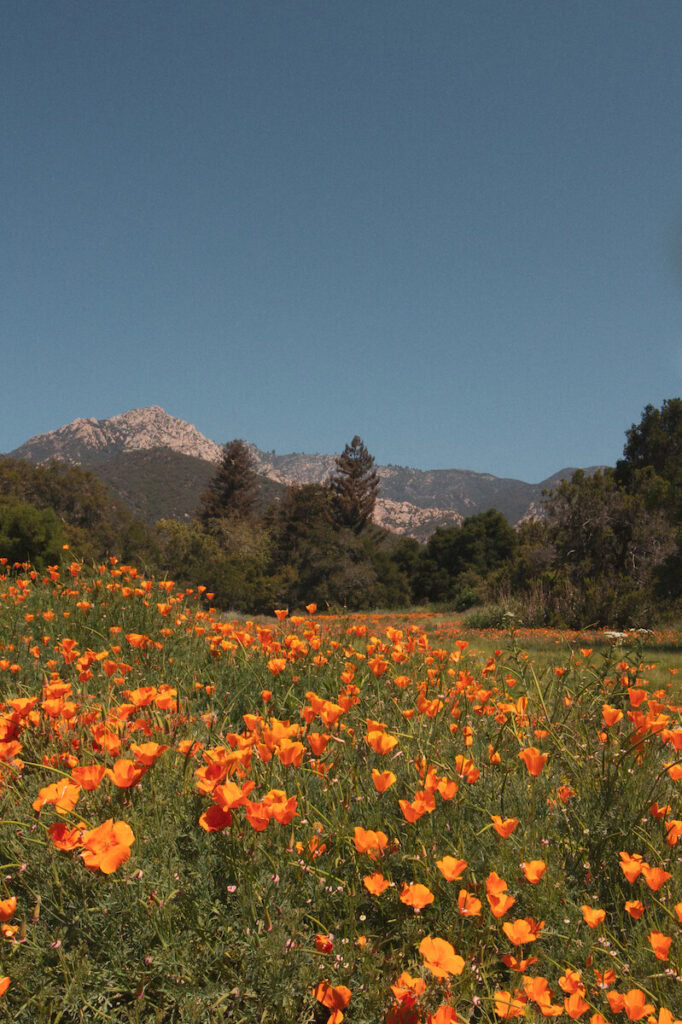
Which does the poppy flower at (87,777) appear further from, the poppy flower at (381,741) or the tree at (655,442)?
the tree at (655,442)

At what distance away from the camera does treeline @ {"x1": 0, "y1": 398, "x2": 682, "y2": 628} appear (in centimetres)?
1873

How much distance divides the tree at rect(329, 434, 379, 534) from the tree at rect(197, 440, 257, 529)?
11.4m

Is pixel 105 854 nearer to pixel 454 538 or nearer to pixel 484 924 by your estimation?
pixel 484 924

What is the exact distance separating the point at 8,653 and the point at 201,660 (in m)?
1.19

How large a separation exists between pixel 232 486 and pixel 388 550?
24.7 m

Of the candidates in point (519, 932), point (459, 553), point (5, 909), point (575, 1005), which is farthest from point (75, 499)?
point (575, 1005)

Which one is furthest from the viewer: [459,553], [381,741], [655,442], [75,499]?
[75,499]

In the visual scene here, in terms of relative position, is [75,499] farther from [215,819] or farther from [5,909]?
[215,819]

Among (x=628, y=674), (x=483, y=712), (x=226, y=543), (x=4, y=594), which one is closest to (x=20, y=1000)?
(x=483, y=712)

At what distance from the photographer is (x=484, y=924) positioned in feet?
4.80

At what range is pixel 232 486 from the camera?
2446 inches

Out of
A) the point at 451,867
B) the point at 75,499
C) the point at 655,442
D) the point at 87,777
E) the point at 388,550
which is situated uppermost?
the point at 655,442

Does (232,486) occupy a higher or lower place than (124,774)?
higher

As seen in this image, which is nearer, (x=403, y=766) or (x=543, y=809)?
(x=543, y=809)
